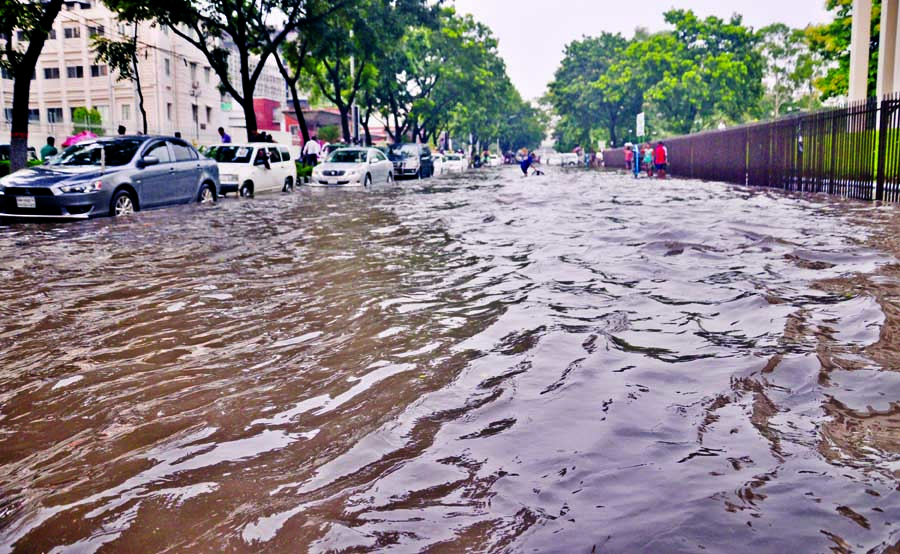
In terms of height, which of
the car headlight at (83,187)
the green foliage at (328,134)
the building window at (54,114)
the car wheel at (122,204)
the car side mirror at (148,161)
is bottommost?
the car wheel at (122,204)

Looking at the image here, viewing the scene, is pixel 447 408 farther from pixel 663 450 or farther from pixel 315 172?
pixel 315 172

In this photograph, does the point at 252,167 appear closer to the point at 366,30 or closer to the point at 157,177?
the point at 157,177

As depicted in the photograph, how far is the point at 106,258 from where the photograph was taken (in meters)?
9.11

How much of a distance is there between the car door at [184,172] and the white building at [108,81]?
3172 centimetres

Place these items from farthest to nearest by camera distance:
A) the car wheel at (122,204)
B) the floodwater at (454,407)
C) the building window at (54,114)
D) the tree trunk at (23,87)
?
the building window at (54,114) → the tree trunk at (23,87) → the car wheel at (122,204) → the floodwater at (454,407)

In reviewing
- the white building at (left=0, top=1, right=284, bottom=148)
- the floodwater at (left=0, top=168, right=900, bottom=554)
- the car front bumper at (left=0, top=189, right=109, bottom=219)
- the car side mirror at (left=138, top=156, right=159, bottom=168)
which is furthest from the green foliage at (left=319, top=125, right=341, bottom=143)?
the floodwater at (left=0, top=168, right=900, bottom=554)

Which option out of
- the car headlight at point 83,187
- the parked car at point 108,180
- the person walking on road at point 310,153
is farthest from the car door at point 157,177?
the person walking on road at point 310,153

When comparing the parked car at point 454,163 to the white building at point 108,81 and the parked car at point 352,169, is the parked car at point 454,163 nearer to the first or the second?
the white building at point 108,81

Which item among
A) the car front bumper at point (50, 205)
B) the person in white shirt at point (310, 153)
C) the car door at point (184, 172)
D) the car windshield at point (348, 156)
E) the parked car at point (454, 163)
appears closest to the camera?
the car front bumper at point (50, 205)

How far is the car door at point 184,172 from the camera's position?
51.9 feet

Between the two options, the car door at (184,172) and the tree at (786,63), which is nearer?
the car door at (184,172)

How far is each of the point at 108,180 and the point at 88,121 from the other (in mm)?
32734

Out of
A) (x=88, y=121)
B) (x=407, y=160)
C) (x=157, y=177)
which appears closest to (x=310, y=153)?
(x=407, y=160)

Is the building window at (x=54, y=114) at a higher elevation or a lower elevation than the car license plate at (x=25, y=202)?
higher
